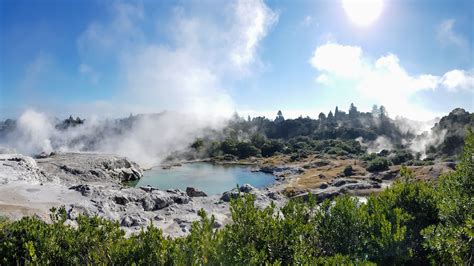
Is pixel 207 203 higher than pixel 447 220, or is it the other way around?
pixel 447 220

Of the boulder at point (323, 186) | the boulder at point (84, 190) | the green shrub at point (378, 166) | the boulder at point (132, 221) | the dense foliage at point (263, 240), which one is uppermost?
the dense foliage at point (263, 240)

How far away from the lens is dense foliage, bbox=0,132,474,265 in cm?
1055

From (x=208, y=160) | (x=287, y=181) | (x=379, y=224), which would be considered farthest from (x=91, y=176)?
(x=379, y=224)

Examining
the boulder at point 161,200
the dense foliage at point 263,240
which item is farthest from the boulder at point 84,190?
the dense foliage at point 263,240

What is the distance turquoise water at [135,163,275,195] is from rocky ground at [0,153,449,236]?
6776 mm

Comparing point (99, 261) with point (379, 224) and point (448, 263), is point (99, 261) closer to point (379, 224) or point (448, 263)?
point (379, 224)

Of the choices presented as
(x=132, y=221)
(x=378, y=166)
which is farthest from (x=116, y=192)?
(x=378, y=166)

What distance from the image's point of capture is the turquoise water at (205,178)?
7844 centimetres

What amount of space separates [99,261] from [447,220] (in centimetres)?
1408

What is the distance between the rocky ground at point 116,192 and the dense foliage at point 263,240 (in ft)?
6.42

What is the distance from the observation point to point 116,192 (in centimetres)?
4675

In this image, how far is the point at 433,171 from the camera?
68.4m

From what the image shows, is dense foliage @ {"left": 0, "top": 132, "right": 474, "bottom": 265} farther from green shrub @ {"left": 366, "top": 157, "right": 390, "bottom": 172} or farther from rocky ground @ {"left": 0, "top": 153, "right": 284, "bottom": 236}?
green shrub @ {"left": 366, "top": 157, "right": 390, "bottom": 172}

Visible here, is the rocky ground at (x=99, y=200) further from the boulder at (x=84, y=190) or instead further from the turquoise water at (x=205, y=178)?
the turquoise water at (x=205, y=178)
